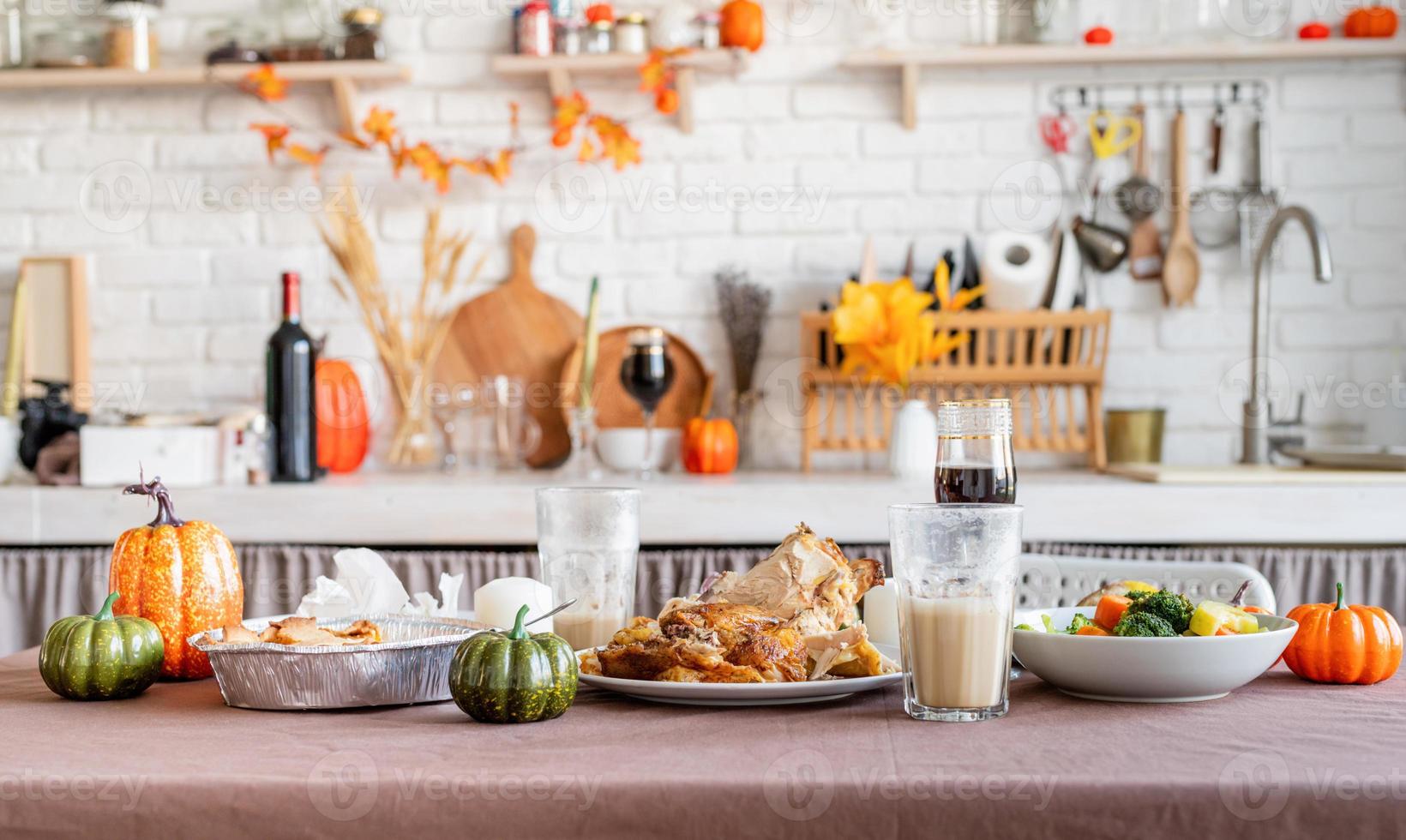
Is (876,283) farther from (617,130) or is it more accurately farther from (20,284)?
(20,284)

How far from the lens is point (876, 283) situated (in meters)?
2.56

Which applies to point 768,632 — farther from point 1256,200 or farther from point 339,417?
point 1256,200

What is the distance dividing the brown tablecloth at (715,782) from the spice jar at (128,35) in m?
2.35

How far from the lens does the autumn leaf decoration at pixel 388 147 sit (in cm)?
275

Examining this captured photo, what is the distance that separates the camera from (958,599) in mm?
844

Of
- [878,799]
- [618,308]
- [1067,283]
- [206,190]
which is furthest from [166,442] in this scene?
[878,799]

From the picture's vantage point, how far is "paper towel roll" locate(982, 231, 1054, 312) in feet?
8.64

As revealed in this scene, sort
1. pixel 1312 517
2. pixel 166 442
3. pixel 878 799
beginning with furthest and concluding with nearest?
1. pixel 166 442
2. pixel 1312 517
3. pixel 878 799

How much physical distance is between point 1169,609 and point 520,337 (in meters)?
2.10

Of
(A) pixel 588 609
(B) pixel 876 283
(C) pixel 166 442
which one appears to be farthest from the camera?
(B) pixel 876 283

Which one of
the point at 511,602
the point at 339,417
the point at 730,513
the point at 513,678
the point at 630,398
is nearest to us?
the point at 513,678

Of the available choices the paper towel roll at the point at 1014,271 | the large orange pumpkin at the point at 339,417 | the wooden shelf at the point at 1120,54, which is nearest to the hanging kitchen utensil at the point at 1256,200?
the wooden shelf at the point at 1120,54

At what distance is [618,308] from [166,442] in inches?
38.2

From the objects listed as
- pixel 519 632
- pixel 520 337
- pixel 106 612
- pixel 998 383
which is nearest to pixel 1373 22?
pixel 998 383
